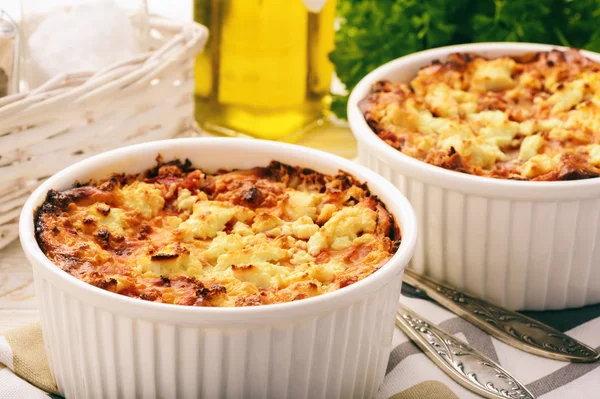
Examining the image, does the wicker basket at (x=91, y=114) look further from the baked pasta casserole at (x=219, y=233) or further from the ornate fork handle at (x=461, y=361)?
the ornate fork handle at (x=461, y=361)

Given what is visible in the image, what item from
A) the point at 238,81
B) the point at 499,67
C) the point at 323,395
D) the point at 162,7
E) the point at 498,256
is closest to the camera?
the point at 323,395

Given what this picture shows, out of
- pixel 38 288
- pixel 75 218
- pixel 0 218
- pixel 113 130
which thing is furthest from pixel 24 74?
pixel 38 288

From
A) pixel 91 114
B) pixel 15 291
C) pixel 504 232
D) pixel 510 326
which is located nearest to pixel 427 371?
pixel 510 326

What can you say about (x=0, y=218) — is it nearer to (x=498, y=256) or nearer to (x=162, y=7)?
(x=498, y=256)

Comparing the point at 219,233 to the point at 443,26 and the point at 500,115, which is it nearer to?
the point at 500,115

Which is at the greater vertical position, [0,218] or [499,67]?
[499,67]

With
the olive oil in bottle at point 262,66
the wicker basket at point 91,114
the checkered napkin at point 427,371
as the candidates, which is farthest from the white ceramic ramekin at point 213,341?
the olive oil in bottle at point 262,66
